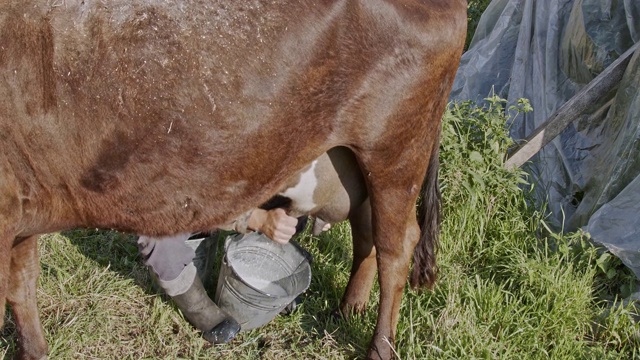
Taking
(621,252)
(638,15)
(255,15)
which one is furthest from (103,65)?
(638,15)

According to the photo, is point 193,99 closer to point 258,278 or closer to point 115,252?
point 258,278

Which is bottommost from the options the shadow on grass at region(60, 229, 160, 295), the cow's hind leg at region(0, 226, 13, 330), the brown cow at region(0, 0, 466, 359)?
the shadow on grass at region(60, 229, 160, 295)

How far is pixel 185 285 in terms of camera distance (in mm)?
3549

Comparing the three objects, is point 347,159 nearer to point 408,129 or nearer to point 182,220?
point 408,129

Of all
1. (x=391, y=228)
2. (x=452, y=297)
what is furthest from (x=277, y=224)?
(x=452, y=297)

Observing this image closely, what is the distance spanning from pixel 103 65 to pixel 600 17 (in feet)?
10.4

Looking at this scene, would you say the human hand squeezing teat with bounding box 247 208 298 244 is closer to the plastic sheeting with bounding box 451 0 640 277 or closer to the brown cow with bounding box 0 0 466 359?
the brown cow with bounding box 0 0 466 359

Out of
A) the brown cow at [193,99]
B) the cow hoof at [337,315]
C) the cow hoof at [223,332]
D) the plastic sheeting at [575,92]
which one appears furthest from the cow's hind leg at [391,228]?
the plastic sheeting at [575,92]

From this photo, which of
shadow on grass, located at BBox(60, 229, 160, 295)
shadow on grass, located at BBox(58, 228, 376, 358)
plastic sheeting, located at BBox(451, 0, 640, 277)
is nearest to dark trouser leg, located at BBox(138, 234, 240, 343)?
shadow on grass, located at BBox(58, 228, 376, 358)

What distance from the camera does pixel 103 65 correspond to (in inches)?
97.2

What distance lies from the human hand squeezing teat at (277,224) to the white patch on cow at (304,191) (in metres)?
0.07

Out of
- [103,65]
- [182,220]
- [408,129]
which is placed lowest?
[182,220]

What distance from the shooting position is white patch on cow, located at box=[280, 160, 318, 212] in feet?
10.1

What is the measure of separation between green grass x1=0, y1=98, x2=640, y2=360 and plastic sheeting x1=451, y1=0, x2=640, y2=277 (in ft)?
0.76
